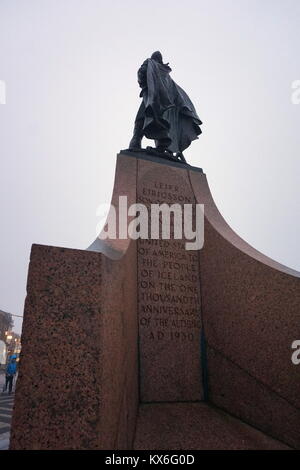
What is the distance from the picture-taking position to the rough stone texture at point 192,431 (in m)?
2.37

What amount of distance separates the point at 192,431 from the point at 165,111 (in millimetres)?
4492

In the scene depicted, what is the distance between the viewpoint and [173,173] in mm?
4500

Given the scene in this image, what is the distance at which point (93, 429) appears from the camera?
1.50 metres

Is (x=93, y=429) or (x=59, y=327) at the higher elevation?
(x=59, y=327)

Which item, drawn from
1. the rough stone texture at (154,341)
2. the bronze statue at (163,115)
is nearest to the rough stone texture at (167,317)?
the rough stone texture at (154,341)

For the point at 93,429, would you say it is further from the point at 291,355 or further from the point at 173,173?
the point at 173,173

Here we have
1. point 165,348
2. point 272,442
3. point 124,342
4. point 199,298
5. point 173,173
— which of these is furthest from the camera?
point 173,173

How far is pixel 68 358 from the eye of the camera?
1629 millimetres

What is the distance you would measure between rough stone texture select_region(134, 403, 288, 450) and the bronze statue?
344 centimetres
